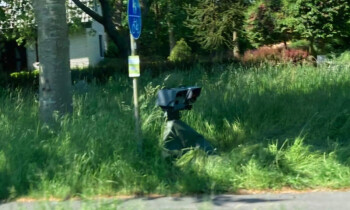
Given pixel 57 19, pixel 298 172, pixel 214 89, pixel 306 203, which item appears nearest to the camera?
pixel 306 203

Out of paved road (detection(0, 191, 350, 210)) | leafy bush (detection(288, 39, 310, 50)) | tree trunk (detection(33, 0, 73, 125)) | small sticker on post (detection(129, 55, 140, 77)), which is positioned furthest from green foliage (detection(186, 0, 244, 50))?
paved road (detection(0, 191, 350, 210))

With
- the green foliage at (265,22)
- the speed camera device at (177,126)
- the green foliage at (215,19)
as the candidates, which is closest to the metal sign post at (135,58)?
the speed camera device at (177,126)

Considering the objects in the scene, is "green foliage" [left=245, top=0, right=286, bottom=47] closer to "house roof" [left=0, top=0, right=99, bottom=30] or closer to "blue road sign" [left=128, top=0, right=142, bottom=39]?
"house roof" [left=0, top=0, right=99, bottom=30]

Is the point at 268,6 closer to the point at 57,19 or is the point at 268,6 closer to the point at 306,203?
the point at 57,19

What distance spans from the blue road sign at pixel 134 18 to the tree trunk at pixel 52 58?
1530 mm

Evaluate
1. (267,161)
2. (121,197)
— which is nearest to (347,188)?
(267,161)

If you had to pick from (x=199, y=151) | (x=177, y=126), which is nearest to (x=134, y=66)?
(x=177, y=126)

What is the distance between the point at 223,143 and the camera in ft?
28.9

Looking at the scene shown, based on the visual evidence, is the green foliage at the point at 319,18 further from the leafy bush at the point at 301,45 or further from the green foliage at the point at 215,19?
the green foliage at the point at 215,19

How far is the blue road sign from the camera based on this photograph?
7621mm

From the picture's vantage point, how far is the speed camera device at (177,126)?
7625mm

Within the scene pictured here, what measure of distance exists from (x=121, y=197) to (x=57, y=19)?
3.55m

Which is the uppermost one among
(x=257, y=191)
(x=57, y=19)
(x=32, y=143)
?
(x=57, y=19)

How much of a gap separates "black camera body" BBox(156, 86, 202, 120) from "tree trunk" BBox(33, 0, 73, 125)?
193 centimetres
